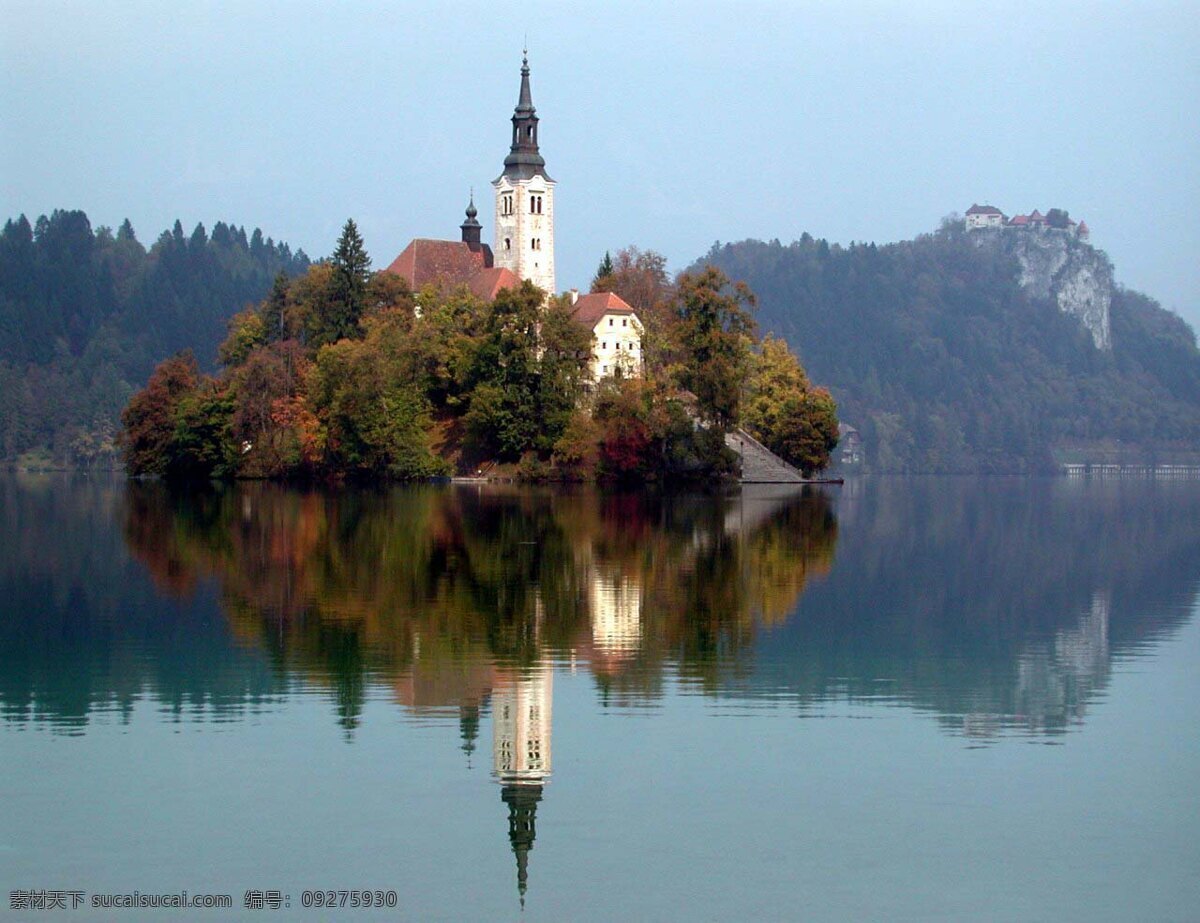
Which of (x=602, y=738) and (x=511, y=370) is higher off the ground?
(x=511, y=370)

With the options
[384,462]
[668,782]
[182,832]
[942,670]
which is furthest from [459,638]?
[384,462]

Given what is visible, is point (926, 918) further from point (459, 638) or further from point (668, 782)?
point (459, 638)

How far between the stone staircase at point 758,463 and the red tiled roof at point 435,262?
2461cm

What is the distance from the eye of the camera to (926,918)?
436 inches

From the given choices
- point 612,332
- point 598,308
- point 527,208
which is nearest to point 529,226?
point 527,208

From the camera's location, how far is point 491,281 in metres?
100

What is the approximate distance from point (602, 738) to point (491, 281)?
85394mm

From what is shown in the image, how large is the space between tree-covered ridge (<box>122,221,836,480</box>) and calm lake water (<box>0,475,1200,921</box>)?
4599 cm

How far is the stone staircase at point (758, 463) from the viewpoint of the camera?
85.8 m

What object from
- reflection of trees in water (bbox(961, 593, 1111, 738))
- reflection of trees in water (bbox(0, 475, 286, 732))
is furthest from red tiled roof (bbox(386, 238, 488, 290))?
reflection of trees in water (bbox(961, 593, 1111, 738))

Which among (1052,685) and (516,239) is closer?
(1052,685)

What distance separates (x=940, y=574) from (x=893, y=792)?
66.4 ft

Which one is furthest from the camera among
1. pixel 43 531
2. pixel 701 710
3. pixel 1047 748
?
pixel 43 531

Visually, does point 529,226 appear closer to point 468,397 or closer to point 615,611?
point 468,397
